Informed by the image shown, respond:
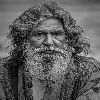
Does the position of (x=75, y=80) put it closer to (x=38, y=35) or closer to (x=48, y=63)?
(x=48, y=63)

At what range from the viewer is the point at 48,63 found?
19.6 feet

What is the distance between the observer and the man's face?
234 inches

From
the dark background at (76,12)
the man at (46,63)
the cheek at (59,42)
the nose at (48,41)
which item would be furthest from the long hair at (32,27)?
the dark background at (76,12)

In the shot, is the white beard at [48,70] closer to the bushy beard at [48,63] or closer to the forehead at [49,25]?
the bushy beard at [48,63]

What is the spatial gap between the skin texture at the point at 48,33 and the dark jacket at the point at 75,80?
36 cm

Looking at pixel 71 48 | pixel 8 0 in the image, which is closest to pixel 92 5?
pixel 8 0

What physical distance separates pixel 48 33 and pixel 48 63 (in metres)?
0.36

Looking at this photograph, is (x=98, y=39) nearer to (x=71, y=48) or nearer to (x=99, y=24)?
(x=99, y=24)

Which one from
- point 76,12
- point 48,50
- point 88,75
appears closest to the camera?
point 48,50

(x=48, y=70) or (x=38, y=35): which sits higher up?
(x=38, y=35)

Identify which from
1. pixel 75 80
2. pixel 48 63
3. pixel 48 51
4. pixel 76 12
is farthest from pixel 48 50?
pixel 76 12

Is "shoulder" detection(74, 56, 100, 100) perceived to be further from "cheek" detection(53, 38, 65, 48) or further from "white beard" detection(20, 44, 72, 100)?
"cheek" detection(53, 38, 65, 48)

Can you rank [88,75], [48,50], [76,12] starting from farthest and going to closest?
[76,12] → [88,75] → [48,50]

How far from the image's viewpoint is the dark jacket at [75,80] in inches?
229
